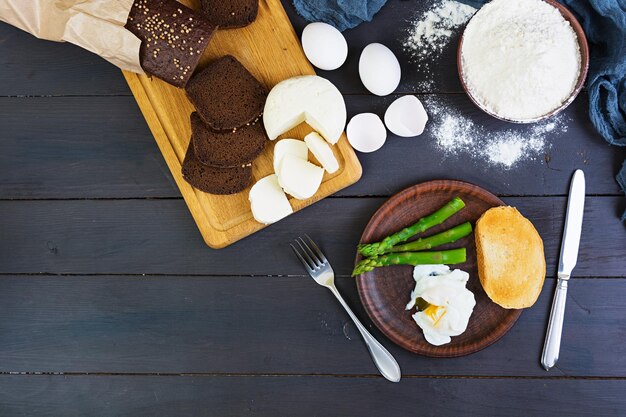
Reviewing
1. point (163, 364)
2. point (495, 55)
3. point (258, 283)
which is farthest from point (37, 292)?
point (495, 55)

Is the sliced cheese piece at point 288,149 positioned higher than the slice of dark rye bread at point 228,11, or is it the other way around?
the slice of dark rye bread at point 228,11

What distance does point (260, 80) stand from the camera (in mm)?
1173

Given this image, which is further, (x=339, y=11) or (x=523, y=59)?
(x=339, y=11)

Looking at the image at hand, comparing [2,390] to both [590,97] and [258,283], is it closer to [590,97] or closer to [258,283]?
[258,283]

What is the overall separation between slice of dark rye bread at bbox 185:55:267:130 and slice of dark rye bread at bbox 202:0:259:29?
7 cm

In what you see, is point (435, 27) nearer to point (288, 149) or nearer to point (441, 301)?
point (288, 149)

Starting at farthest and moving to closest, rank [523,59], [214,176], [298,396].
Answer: [298,396]
[214,176]
[523,59]

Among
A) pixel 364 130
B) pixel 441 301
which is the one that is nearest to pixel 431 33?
pixel 364 130

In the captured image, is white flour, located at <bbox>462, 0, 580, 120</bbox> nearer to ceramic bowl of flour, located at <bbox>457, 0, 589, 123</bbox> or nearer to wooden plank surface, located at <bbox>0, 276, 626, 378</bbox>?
ceramic bowl of flour, located at <bbox>457, 0, 589, 123</bbox>

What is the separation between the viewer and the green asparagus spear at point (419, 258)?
3.80 feet

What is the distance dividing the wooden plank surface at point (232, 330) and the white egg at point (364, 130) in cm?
31

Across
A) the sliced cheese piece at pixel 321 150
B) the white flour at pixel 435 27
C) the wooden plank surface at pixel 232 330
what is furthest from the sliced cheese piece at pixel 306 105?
A: the wooden plank surface at pixel 232 330

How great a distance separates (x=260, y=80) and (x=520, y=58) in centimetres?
52

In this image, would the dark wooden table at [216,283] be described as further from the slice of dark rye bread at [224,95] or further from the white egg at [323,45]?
the slice of dark rye bread at [224,95]
